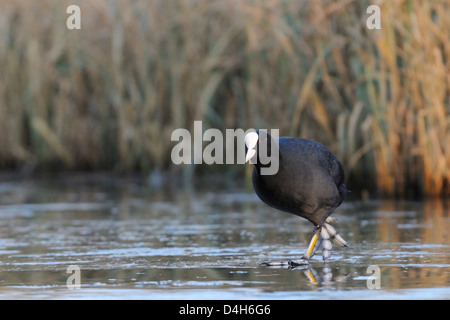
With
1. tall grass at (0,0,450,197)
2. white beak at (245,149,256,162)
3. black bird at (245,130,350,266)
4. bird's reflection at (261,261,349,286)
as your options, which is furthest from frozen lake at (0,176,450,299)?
tall grass at (0,0,450,197)

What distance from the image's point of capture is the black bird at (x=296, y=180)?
695 centimetres

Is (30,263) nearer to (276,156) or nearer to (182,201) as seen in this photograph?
(276,156)

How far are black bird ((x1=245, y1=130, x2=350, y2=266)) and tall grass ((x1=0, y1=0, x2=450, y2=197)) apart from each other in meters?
3.34

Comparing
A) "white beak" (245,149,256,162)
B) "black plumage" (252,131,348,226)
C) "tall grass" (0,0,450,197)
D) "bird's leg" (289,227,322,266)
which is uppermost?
"tall grass" (0,0,450,197)

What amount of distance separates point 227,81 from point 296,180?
24.5 ft

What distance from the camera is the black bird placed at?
6953 mm

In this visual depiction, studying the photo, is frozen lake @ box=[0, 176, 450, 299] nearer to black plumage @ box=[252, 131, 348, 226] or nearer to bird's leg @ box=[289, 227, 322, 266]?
bird's leg @ box=[289, 227, 322, 266]

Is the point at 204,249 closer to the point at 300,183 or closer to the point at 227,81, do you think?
the point at 300,183

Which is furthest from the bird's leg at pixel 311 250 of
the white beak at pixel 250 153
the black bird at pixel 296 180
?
the white beak at pixel 250 153

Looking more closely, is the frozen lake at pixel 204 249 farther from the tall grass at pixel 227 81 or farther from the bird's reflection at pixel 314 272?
the tall grass at pixel 227 81

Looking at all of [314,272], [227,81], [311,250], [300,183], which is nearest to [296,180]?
[300,183]

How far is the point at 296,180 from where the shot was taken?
702cm

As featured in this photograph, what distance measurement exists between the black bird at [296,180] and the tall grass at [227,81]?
3340 mm
